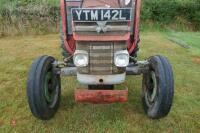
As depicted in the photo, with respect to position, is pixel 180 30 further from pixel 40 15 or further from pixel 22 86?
pixel 22 86

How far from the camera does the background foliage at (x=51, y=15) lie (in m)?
11.5

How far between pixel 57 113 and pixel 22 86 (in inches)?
58.2

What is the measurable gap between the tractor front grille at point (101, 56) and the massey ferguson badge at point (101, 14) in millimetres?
315

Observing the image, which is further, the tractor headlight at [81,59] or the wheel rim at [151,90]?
the wheel rim at [151,90]

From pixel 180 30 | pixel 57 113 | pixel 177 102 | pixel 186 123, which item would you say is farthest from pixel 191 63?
pixel 180 30

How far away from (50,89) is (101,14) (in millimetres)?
1395

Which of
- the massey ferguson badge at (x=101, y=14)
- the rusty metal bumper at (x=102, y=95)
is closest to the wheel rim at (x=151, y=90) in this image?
the rusty metal bumper at (x=102, y=95)

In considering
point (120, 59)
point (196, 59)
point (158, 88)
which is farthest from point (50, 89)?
point (196, 59)

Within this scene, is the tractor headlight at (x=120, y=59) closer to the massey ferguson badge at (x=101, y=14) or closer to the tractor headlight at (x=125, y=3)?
the massey ferguson badge at (x=101, y=14)

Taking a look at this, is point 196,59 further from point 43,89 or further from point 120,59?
point 43,89

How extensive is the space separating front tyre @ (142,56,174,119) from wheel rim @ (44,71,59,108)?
127 centimetres

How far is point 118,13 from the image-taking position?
4.04 metres

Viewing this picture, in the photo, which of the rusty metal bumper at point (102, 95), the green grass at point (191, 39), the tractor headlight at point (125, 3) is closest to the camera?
the rusty metal bumper at point (102, 95)

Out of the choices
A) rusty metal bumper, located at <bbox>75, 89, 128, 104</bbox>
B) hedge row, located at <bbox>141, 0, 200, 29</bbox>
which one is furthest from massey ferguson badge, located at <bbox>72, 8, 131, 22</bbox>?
hedge row, located at <bbox>141, 0, 200, 29</bbox>
